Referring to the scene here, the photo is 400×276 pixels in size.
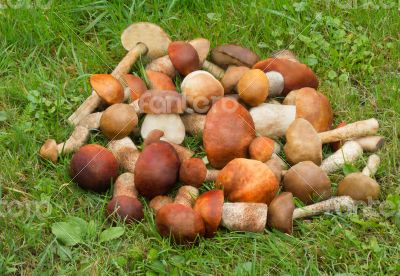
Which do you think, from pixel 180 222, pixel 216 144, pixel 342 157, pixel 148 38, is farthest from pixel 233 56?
pixel 180 222

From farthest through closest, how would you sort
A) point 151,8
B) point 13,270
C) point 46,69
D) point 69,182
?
point 151,8 → point 46,69 → point 69,182 → point 13,270

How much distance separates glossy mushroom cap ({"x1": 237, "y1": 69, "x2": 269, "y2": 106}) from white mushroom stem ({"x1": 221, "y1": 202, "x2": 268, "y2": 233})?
710 millimetres

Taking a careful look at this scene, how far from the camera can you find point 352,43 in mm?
4535

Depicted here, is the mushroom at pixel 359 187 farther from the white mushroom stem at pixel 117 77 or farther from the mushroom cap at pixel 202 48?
the white mushroom stem at pixel 117 77

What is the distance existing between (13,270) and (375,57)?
2.69m

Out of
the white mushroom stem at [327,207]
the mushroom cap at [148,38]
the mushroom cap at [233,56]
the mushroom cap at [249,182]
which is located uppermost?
the mushroom cap at [148,38]

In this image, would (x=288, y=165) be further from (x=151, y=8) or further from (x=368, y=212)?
(x=151, y=8)

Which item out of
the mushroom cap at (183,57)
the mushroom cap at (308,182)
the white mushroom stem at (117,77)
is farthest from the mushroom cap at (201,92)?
the mushroom cap at (308,182)

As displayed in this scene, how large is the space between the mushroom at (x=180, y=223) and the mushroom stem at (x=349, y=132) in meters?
0.97

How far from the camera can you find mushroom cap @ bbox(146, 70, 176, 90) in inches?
156

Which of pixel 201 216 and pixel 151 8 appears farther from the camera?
pixel 151 8

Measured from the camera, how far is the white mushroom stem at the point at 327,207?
3416 mm

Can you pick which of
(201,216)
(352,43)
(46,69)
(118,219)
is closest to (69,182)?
(118,219)

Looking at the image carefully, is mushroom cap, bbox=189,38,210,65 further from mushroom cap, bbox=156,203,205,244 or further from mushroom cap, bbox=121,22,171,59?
mushroom cap, bbox=156,203,205,244
